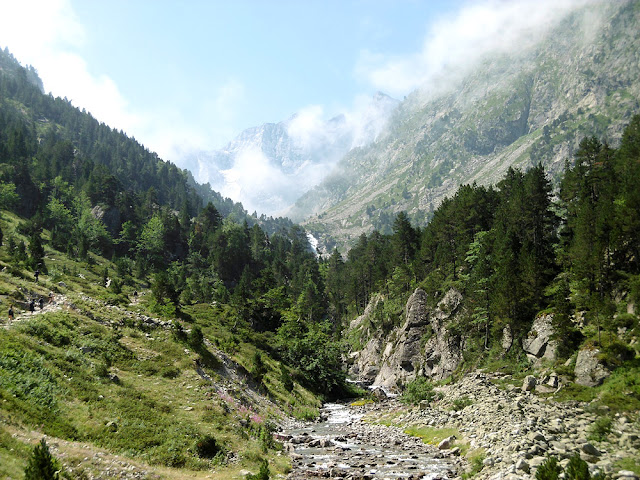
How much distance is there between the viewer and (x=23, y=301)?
38.8 m

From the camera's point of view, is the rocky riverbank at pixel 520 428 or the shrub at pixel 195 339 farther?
the shrub at pixel 195 339

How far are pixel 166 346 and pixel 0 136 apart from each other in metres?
188

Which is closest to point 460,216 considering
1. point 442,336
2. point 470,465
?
point 442,336

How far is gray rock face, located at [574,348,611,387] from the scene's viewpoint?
35.4 m

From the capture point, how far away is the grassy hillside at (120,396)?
66.4 feet

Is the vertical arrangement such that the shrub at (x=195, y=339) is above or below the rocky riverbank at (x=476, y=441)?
above

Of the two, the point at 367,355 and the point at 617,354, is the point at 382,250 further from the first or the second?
the point at 617,354

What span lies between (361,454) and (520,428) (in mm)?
12319

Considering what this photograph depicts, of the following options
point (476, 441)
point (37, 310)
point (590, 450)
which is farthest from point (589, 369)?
point (37, 310)

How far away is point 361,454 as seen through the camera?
31.0 metres

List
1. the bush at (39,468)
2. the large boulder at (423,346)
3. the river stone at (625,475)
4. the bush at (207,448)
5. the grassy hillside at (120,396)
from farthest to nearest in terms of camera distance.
→ the large boulder at (423,346), the bush at (207,448), the grassy hillside at (120,396), the river stone at (625,475), the bush at (39,468)

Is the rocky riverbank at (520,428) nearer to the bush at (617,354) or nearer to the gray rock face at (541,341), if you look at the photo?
the bush at (617,354)

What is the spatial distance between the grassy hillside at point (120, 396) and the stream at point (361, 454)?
2.68 m

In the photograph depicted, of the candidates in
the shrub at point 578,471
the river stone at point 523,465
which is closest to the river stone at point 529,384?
the river stone at point 523,465
